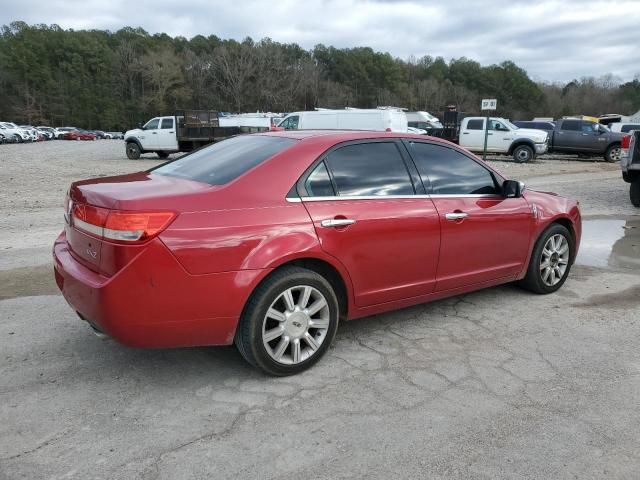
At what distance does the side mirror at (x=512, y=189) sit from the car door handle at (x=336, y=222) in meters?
1.66

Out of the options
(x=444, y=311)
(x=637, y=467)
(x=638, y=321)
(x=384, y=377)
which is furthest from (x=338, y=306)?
(x=638, y=321)

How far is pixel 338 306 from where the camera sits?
3.63m

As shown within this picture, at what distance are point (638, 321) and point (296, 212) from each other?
10.4ft

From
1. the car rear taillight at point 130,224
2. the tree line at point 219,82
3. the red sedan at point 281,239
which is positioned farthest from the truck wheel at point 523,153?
the tree line at point 219,82

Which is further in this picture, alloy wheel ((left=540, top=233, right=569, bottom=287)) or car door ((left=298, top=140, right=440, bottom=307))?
alloy wheel ((left=540, top=233, right=569, bottom=287))

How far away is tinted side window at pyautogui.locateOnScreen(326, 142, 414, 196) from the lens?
12.0 feet

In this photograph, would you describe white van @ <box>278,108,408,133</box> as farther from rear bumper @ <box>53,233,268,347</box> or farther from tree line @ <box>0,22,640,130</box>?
tree line @ <box>0,22,640,130</box>

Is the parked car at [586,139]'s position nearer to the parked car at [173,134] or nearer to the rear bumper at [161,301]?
the parked car at [173,134]

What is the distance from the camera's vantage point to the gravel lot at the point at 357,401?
2.58 m

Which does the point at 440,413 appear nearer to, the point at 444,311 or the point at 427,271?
the point at 427,271

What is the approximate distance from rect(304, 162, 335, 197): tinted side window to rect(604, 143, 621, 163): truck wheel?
79.9 ft

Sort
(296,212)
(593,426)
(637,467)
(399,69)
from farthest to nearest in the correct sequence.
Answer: (399,69) < (296,212) < (593,426) < (637,467)

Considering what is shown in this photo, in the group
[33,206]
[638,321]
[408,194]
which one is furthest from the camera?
[33,206]

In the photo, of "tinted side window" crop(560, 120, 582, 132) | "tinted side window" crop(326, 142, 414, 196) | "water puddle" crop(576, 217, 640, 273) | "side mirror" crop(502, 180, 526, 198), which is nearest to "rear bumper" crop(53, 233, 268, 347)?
"tinted side window" crop(326, 142, 414, 196)
